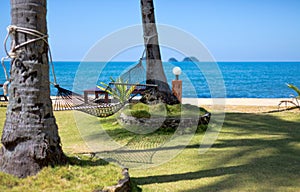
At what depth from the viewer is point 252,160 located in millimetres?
4062

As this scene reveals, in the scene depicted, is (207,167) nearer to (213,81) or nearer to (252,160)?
(252,160)

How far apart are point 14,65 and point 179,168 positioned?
6.65ft

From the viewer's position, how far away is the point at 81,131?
6.02 metres

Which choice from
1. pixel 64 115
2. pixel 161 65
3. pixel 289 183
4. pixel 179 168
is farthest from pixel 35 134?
pixel 64 115

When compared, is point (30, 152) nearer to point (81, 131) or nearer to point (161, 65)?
point (81, 131)

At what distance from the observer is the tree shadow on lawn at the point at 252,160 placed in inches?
130

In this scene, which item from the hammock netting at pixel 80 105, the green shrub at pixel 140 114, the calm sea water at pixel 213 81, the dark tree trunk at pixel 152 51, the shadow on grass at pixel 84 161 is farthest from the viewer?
the calm sea water at pixel 213 81

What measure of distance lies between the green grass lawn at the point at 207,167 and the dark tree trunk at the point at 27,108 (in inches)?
4.4

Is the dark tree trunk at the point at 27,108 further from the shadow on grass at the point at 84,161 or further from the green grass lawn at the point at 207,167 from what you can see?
the shadow on grass at the point at 84,161

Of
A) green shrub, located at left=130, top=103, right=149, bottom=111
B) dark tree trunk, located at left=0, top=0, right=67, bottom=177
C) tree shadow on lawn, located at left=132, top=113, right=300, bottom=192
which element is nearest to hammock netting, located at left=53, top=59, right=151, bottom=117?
dark tree trunk, located at left=0, top=0, right=67, bottom=177

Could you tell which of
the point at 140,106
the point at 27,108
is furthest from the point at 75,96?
the point at 140,106

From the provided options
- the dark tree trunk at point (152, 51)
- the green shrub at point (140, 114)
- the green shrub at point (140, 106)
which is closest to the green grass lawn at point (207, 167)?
the green shrub at point (140, 114)

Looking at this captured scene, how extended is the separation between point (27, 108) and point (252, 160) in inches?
101

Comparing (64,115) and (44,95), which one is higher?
(44,95)
